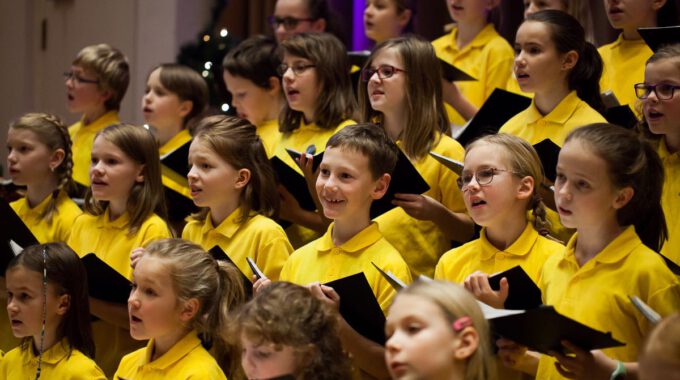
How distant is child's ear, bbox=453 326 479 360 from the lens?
2.00 meters

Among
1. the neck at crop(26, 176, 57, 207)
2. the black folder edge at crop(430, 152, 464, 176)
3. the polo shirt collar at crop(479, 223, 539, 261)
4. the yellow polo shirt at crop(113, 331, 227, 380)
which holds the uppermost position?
the black folder edge at crop(430, 152, 464, 176)

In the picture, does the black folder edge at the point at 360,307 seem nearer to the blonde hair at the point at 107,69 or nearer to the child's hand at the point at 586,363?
the child's hand at the point at 586,363

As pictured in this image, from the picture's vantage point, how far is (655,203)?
2410mm

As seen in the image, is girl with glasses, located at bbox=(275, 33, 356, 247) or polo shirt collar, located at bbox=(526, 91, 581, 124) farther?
girl with glasses, located at bbox=(275, 33, 356, 247)

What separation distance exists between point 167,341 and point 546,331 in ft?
3.56

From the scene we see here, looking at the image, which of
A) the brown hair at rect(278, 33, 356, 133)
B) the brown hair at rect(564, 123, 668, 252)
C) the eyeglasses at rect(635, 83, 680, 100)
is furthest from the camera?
the brown hair at rect(278, 33, 356, 133)

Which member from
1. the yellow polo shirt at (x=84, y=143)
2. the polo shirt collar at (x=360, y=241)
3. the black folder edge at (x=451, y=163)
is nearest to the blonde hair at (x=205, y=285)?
the polo shirt collar at (x=360, y=241)

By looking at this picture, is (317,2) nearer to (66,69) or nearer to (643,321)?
(66,69)

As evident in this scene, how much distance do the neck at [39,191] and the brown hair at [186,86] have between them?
2.35 ft

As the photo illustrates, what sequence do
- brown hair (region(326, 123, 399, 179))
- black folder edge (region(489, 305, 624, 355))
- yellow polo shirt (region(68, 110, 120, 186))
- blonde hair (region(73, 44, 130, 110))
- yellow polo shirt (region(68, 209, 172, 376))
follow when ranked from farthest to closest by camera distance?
blonde hair (region(73, 44, 130, 110)) < yellow polo shirt (region(68, 110, 120, 186)) < yellow polo shirt (region(68, 209, 172, 376)) < brown hair (region(326, 123, 399, 179)) < black folder edge (region(489, 305, 624, 355))

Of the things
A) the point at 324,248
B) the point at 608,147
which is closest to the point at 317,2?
the point at 324,248

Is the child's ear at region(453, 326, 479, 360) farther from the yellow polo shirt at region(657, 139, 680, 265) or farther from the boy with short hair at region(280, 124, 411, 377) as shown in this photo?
the yellow polo shirt at region(657, 139, 680, 265)

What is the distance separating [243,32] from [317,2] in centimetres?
115

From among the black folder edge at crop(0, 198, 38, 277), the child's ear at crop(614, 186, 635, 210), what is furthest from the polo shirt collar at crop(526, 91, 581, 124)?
the black folder edge at crop(0, 198, 38, 277)
